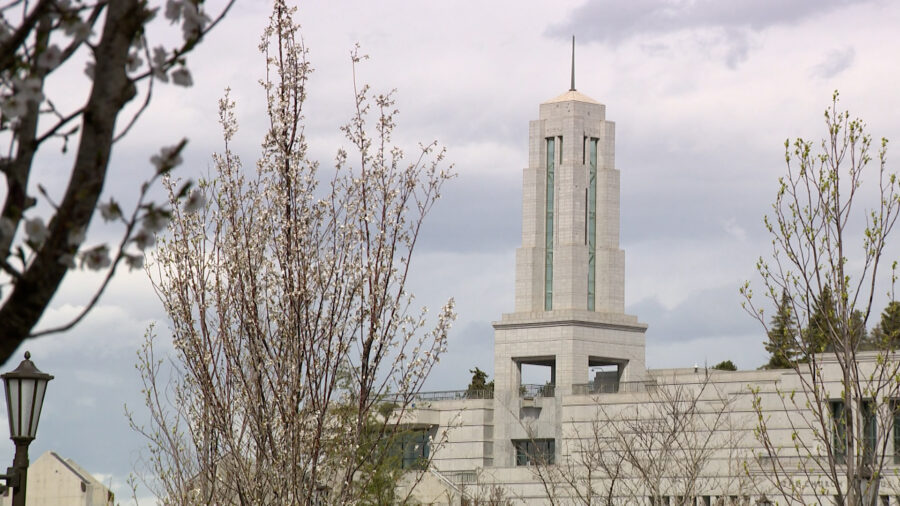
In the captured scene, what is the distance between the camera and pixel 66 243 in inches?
146

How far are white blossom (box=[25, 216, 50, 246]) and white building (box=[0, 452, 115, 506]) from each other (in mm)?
40927

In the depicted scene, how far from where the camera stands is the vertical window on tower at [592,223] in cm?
8150

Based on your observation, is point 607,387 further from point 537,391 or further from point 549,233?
point 549,233

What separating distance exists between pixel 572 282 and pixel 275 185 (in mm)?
69544

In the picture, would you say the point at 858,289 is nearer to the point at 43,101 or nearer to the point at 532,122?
the point at 43,101

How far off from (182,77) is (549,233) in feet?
257

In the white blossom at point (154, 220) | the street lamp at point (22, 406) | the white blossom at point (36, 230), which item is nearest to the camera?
the white blossom at point (36, 230)

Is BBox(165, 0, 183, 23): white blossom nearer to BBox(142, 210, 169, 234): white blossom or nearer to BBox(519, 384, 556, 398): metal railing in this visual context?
BBox(142, 210, 169, 234): white blossom

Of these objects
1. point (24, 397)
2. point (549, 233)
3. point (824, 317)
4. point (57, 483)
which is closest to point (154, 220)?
point (24, 397)

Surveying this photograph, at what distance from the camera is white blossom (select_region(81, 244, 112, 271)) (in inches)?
145

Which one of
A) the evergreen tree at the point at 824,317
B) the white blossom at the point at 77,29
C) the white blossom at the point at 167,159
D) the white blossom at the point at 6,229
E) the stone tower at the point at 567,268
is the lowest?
the white blossom at the point at 6,229

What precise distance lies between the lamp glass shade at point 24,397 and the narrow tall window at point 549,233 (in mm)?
71757

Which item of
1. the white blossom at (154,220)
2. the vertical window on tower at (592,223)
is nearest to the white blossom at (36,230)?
the white blossom at (154,220)

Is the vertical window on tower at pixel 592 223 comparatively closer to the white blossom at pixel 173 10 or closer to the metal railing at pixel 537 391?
the metal railing at pixel 537 391
